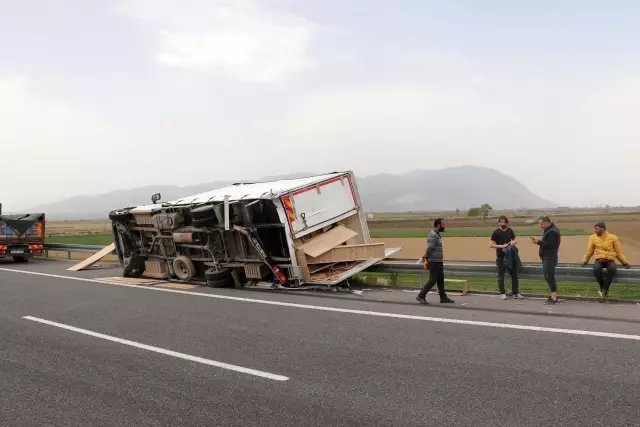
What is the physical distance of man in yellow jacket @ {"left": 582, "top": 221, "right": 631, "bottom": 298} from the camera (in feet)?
29.9

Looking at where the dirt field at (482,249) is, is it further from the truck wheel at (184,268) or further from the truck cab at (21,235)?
the truck wheel at (184,268)

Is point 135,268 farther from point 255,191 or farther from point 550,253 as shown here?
point 550,253

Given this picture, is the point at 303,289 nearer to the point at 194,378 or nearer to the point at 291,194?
the point at 291,194

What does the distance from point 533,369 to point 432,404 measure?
4.79 feet

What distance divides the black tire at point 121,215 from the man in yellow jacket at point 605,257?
38.3ft

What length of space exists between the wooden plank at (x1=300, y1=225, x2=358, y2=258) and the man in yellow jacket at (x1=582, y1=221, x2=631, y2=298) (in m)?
4.98

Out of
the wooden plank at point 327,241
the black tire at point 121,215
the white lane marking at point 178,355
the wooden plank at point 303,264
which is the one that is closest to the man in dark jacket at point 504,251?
the wooden plank at point 327,241

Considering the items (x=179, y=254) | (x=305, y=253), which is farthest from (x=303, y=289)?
(x=179, y=254)

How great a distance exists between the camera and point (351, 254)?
38.0ft

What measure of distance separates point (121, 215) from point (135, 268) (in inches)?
62.4

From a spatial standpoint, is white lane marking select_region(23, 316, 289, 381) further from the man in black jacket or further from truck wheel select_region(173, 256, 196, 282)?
the man in black jacket

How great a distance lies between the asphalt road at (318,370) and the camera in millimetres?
4188

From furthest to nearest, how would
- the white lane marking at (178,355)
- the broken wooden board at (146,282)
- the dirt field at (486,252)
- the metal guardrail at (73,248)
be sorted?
the dirt field at (486,252), the metal guardrail at (73,248), the broken wooden board at (146,282), the white lane marking at (178,355)

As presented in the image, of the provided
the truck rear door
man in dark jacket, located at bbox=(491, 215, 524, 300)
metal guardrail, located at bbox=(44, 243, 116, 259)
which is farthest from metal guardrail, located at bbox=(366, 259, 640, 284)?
metal guardrail, located at bbox=(44, 243, 116, 259)
